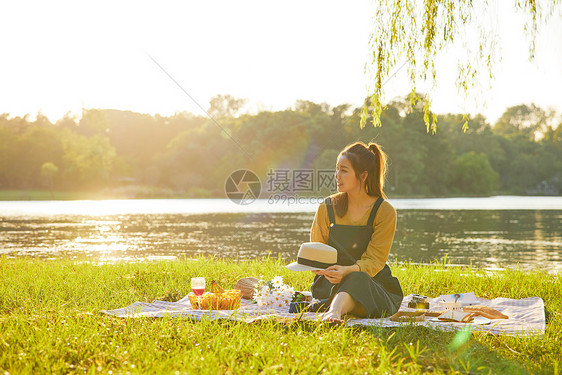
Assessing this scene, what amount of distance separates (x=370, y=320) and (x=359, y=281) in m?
0.33

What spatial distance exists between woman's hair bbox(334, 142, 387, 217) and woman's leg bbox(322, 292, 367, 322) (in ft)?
2.69

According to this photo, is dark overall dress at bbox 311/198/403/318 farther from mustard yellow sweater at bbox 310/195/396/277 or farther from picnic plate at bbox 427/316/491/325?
picnic plate at bbox 427/316/491/325

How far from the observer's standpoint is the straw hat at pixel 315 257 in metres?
4.59

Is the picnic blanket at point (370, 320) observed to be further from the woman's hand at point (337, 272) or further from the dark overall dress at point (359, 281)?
the woman's hand at point (337, 272)

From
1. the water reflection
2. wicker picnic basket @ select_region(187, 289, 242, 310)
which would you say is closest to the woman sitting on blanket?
wicker picnic basket @ select_region(187, 289, 242, 310)

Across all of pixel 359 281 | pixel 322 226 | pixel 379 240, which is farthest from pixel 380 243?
pixel 322 226

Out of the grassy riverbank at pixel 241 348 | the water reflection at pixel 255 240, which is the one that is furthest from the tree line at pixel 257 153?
the grassy riverbank at pixel 241 348

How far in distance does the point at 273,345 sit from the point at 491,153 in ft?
238

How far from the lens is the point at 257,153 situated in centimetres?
6025

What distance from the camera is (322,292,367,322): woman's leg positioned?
4.36 m

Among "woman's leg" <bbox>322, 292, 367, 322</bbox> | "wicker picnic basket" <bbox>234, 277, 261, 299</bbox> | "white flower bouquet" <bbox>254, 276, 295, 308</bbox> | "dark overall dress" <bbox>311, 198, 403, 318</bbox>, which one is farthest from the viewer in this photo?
"wicker picnic basket" <bbox>234, 277, 261, 299</bbox>

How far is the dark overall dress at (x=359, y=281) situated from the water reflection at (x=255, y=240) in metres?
6.80

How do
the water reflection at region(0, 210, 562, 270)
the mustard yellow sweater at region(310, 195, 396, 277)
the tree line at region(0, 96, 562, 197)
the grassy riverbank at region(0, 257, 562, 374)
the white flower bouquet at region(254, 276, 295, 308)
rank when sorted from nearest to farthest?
the grassy riverbank at region(0, 257, 562, 374), the mustard yellow sweater at region(310, 195, 396, 277), the white flower bouquet at region(254, 276, 295, 308), the water reflection at region(0, 210, 562, 270), the tree line at region(0, 96, 562, 197)

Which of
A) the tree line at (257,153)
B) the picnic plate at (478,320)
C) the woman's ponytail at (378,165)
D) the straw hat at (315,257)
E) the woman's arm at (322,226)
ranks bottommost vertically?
the picnic plate at (478,320)
